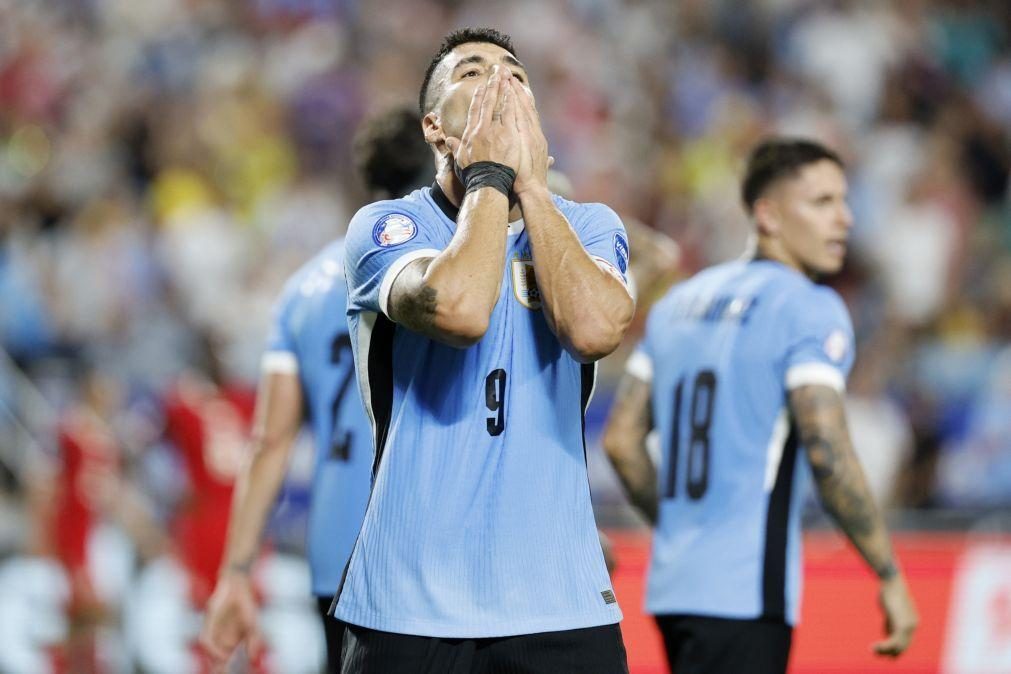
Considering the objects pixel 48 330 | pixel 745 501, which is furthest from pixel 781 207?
pixel 48 330

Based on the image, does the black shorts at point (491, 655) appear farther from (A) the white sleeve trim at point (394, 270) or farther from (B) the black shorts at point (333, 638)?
(B) the black shorts at point (333, 638)

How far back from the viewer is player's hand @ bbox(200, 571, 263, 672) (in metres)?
4.76

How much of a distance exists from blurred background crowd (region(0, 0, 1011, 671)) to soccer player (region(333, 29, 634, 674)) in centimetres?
490

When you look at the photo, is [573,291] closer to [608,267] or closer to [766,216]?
[608,267]

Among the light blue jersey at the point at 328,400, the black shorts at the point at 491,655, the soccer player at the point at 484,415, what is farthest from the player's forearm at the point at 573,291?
the light blue jersey at the point at 328,400

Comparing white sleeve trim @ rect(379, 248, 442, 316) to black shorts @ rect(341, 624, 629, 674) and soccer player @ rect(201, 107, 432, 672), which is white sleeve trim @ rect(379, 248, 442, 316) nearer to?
black shorts @ rect(341, 624, 629, 674)

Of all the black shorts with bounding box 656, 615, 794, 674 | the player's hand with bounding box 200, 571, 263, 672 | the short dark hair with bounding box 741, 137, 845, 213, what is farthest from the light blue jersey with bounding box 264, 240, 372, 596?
the short dark hair with bounding box 741, 137, 845, 213

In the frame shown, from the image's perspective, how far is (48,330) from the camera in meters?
10.9

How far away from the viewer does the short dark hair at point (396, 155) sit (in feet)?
16.6

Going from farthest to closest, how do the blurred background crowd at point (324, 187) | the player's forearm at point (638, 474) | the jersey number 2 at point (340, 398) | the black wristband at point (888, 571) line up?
1. the blurred background crowd at point (324, 187)
2. the player's forearm at point (638, 474)
3. the jersey number 2 at point (340, 398)
4. the black wristband at point (888, 571)

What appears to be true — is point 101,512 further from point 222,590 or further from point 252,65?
point 252,65

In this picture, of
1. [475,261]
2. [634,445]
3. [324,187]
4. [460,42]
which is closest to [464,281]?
[475,261]

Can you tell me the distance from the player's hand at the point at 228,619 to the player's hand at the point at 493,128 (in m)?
2.06

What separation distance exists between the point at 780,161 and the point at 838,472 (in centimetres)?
126
